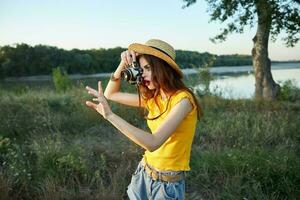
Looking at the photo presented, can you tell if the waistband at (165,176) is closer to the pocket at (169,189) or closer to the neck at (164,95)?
the pocket at (169,189)

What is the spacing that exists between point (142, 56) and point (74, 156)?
8.55ft

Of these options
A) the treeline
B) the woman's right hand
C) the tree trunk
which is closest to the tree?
the tree trunk

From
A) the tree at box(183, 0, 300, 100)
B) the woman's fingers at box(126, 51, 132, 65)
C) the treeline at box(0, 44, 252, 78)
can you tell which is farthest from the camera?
the treeline at box(0, 44, 252, 78)

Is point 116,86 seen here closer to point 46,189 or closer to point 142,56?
point 142,56

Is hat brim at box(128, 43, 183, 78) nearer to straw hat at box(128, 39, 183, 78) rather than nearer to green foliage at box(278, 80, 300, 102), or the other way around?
straw hat at box(128, 39, 183, 78)

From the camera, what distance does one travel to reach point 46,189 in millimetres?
3799

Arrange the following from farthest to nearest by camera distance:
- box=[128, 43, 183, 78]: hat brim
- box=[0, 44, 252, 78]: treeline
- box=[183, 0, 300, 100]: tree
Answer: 1. box=[0, 44, 252, 78]: treeline
2. box=[183, 0, 300, 100]: tree
3. box=[128, 43, 183, 78]: hat brim

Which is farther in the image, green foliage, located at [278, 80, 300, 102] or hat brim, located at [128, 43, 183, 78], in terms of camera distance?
green foliage, located at [278, 80, 300, 102]

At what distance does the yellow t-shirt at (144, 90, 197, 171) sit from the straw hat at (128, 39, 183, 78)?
16cm

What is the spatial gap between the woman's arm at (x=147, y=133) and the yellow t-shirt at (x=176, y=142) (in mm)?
67

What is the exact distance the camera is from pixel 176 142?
207 cm

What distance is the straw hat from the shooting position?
80.4 inches

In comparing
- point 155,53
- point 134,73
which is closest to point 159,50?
point 155,53

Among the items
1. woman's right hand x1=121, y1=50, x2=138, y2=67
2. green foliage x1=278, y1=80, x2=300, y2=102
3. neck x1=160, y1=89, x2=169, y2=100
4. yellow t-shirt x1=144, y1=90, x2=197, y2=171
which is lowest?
green foliage x1=278, y1=80, x2=300, y2=102
